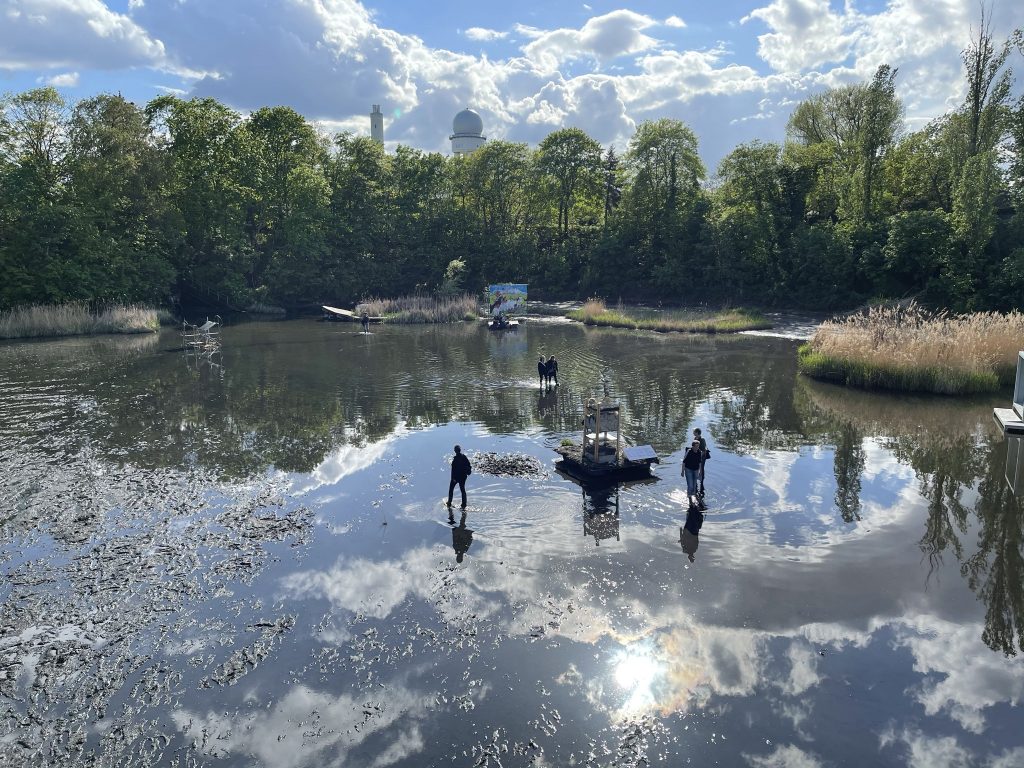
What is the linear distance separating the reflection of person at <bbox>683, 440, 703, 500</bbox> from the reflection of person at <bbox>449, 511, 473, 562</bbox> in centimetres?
562

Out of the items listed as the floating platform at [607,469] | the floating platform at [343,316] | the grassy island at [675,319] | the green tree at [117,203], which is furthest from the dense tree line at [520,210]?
the floating platform at [607,469]

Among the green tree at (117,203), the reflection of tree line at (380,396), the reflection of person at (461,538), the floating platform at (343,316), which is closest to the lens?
the reflection of person at (461,538)

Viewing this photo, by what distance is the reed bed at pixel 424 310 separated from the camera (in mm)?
65000

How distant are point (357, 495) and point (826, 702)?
1212 centimetres

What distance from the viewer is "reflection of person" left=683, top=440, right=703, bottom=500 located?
55.3 ft

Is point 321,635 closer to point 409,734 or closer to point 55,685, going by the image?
point 409,734

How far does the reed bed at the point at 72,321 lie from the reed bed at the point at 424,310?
19248 millimetres

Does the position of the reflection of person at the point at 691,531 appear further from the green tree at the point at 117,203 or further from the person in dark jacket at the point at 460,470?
the green tree at the point at 117,203

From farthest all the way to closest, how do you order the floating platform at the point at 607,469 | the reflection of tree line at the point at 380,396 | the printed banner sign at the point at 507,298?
1. the printed banner sign at the point at 507,298
2. the reflection of tree line at the point at 380,396
3. the floating platform at the point at 607,469

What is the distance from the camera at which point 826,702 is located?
9781 millimetres

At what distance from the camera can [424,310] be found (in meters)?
65.4

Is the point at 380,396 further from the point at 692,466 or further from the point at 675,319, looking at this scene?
the point at 675,319

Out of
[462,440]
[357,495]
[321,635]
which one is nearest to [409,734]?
[321,635]

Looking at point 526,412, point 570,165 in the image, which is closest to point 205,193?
point 570,165
